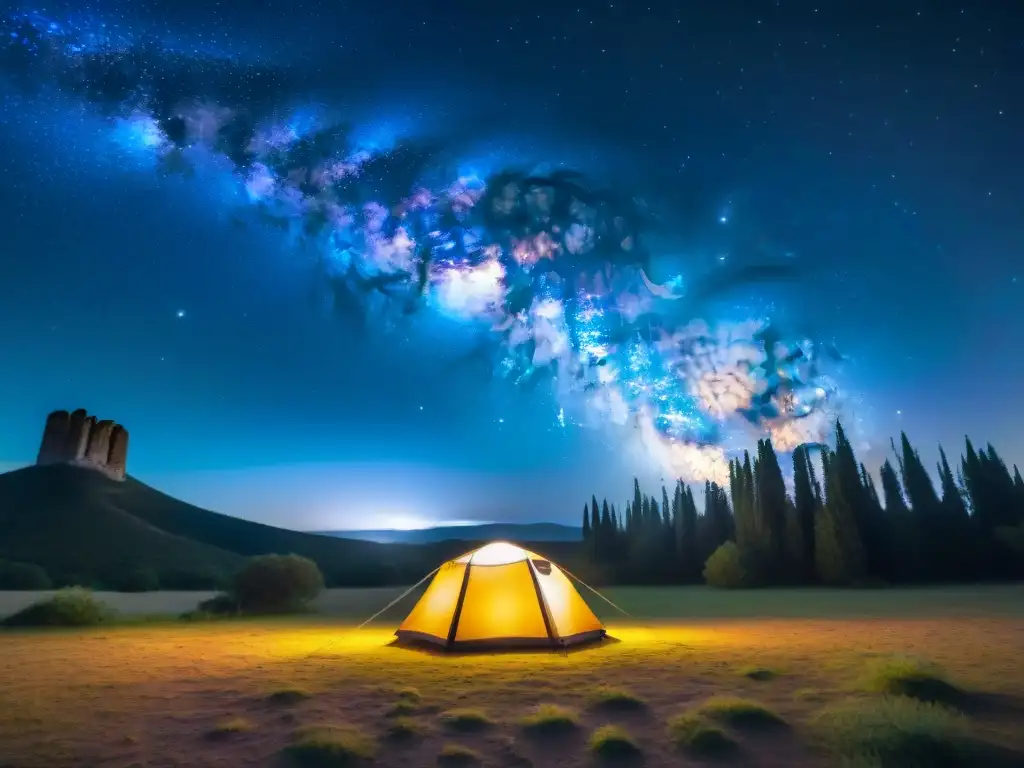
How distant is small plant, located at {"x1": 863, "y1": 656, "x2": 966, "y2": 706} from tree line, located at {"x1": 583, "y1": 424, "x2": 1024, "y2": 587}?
4276 cm

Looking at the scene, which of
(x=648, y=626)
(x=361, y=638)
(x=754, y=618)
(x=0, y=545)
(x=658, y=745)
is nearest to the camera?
(x=658, y=745)

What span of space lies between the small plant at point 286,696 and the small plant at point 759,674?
7903 millimetres

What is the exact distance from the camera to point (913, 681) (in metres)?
8.07

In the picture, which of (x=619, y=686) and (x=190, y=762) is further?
(x=619, y=686)

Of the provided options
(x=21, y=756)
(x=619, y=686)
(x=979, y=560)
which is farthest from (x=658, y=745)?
(x=979, y=560)

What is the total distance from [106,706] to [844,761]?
414 inches

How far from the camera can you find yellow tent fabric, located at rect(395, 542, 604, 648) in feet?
43.2

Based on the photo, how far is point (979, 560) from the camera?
2092 inches

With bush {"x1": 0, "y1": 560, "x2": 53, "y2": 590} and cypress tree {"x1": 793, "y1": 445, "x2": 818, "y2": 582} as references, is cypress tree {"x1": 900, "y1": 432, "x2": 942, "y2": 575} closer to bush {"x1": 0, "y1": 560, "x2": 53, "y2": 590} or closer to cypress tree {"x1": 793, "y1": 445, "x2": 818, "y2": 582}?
cypress tree {"x1": 793, "y1": 445, "x2": 818, "y2": 582}

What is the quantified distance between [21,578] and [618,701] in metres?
59.3

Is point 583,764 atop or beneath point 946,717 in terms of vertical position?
beneath

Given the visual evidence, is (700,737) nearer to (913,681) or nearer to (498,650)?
(913,681)

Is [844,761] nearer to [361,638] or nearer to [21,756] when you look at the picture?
[21,756]

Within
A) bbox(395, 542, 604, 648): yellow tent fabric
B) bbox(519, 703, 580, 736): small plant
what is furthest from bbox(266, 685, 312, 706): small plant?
bbox(395, 542, 604, 648): yellow tent fabric
